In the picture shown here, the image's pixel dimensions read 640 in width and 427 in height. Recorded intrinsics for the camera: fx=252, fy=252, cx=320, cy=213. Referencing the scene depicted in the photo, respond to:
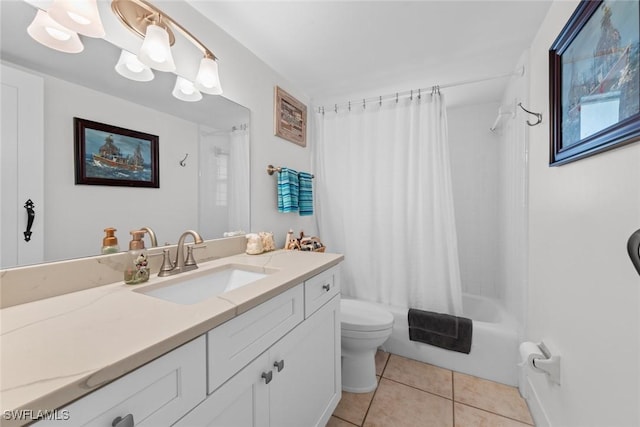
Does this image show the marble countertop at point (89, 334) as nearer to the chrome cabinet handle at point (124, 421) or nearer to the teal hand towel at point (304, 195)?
the chrome cabinet handle at point (124, 421)

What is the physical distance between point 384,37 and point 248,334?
5.61 ft

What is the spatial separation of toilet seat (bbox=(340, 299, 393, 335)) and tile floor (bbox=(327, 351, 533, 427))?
1.42ft

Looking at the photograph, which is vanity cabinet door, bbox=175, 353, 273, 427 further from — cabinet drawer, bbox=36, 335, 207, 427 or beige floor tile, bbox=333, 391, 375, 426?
beige floor tile, bbox=333, 391, 375, 426

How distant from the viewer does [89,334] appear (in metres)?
0.55

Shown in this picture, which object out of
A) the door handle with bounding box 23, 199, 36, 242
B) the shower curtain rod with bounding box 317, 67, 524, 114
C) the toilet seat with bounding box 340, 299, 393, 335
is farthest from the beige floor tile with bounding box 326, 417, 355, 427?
the shower curtain rod with bounding box 317, 67, 524, 114

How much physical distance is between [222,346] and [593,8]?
155cm

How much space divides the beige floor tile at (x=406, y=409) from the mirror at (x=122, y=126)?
1.37m

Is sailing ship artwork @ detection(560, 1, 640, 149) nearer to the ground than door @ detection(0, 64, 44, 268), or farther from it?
farther from it

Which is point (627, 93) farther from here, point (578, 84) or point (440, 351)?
point (440, 351)

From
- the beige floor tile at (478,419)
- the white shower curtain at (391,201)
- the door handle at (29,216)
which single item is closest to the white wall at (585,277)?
the beige floor tile at (478,419)

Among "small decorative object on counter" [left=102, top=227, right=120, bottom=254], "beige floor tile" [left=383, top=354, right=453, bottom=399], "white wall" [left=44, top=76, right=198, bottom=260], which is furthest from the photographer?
"beige floor tile" [left=383, top=354, right=453, bottom=399]

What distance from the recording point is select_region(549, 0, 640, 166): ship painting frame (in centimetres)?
66


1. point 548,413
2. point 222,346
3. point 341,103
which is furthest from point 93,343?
point 341,103

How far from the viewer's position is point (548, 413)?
48.3 inches
